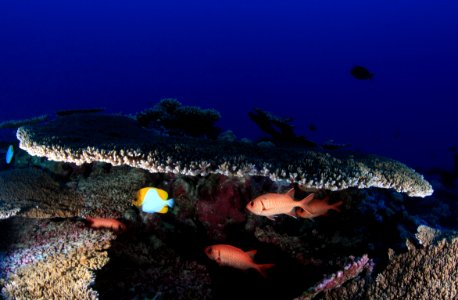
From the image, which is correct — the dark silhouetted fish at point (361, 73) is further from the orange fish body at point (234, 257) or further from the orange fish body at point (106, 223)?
the orange fish body at point (106, 223)

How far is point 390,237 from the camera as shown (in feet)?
14.1

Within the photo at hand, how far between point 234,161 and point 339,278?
1.48 meters

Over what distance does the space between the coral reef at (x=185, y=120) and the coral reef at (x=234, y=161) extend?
2.15 meters

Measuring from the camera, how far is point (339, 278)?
2977 millimetres

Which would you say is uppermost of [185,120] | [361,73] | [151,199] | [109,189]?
[361,73]

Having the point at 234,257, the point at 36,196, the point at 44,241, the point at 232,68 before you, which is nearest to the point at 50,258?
the point at 44,241

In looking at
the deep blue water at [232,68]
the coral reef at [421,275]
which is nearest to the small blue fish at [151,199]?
the coral reef at [421,275]

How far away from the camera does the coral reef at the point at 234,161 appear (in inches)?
124

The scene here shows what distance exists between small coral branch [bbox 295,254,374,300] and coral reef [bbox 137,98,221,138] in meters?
3.76

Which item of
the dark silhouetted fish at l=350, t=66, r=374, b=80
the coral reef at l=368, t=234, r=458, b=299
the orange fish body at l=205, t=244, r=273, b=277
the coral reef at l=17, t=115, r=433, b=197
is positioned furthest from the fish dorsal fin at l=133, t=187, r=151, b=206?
the dark silhouetted fish at l=350, t=66, r=374, b=80

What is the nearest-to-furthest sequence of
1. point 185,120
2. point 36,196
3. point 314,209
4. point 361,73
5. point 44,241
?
point 314,209
point 44,241
point 36,196
point 185,120
point 361,73

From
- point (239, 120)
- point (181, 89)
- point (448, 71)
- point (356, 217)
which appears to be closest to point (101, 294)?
point (356, 217)

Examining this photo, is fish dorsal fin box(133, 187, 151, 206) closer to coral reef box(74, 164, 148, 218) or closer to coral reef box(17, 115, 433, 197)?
coral reef box(17, 115, 433, 197)

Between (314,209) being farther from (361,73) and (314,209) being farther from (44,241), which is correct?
(361,73)
